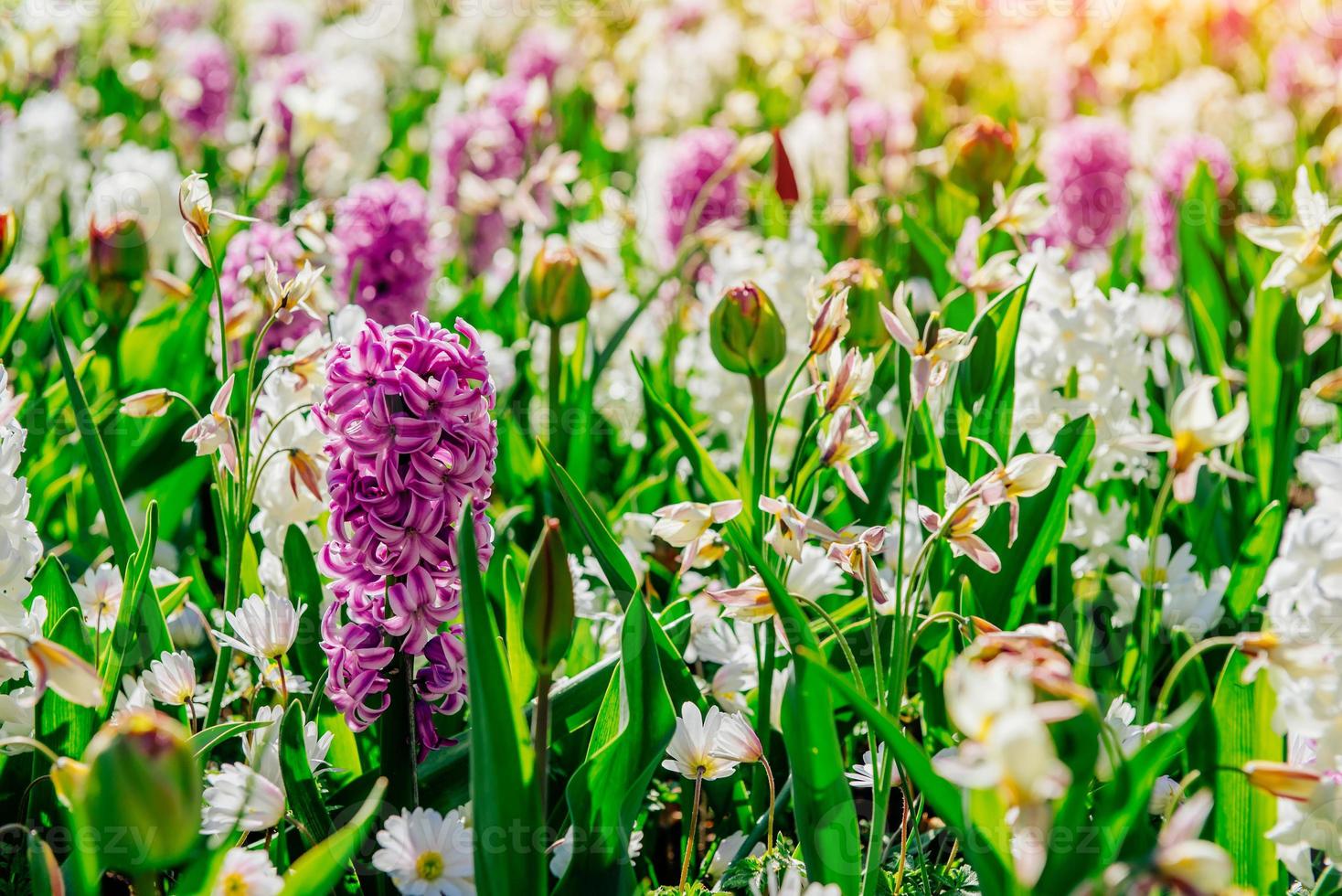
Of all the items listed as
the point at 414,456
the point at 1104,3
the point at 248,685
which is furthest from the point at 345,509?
the point at 1104,3

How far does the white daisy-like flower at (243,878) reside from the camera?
2.26 ft

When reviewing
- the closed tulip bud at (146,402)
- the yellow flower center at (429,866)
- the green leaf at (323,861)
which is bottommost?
the yellow flower center at (429,866)

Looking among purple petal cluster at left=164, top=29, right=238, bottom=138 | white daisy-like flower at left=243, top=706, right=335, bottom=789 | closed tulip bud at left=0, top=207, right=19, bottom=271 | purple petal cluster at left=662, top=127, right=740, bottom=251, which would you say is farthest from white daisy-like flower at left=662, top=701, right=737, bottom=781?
purple petal cluster at left=164, top=29, right=238, bottom=138

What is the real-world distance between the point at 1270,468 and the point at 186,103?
9.25ft

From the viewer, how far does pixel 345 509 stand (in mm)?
847

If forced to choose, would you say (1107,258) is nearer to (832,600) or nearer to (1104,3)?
(832,600)

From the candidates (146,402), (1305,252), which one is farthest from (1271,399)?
(146,402)

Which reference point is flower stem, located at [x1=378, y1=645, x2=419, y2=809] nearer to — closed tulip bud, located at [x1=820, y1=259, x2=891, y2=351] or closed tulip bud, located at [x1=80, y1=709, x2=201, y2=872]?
closed tulip bud, located at [x1=80, y1=709, x2=201, y2=872]

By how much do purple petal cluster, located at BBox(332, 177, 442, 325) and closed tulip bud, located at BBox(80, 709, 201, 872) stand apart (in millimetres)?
1228

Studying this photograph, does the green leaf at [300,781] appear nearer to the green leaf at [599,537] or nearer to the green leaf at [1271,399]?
the green leaf at [599,537]

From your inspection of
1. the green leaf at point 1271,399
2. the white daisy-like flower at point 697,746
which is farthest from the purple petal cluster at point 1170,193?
the white daisy-like flower at point 697,746

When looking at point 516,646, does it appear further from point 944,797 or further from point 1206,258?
point 1206,258

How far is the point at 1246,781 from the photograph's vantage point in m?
0.85

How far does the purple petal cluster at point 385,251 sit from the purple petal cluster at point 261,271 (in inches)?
7.6
